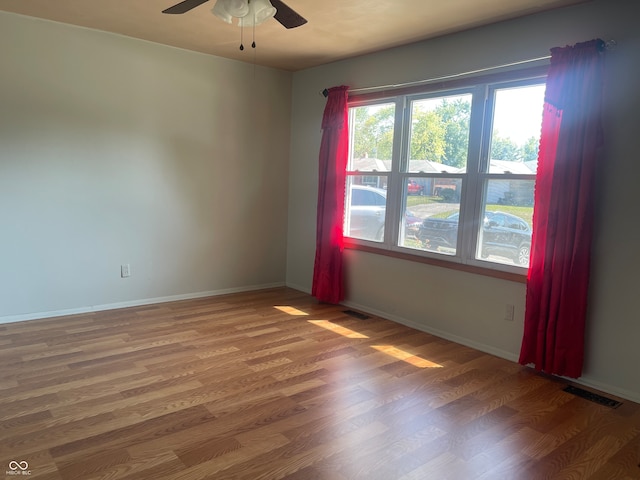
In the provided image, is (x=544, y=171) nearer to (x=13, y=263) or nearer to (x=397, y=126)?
(x=397, y=126)

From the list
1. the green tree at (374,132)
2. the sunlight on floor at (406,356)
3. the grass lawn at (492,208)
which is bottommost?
the sunlight on floor at (406,356)

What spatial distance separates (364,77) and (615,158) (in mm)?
2410

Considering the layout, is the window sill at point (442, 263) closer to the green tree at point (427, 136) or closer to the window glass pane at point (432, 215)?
the window glass pane at point (432, 215)

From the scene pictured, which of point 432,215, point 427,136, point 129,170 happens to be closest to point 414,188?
point 432,215

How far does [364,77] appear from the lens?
4.46 m

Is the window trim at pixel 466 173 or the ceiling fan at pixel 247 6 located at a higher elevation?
the ceiling fan at pixel 247 6

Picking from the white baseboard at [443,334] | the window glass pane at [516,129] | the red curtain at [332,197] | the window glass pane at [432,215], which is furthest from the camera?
the red curtain at [332,197]

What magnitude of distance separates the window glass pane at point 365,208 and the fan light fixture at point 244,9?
88.1 inches

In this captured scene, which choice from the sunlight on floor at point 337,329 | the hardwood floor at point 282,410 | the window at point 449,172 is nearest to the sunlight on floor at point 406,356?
the hardwood floor at point 282,410

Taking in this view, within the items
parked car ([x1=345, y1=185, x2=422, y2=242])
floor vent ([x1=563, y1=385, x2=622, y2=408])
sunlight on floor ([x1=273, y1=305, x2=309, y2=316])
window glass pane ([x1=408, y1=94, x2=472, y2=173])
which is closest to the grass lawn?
parked car ([x1=345, y1=185, x2=422, y2=242])

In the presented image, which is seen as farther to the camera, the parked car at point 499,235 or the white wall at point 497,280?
the parked car at point 499,235

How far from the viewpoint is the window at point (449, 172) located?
3379 millimetres

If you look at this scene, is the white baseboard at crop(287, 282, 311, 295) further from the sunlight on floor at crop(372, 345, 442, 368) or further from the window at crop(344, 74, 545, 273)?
the sunlight on floor at crop(372, 345, 442, 368)

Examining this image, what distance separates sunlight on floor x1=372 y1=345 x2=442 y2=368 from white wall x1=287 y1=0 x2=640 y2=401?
1.84ft
